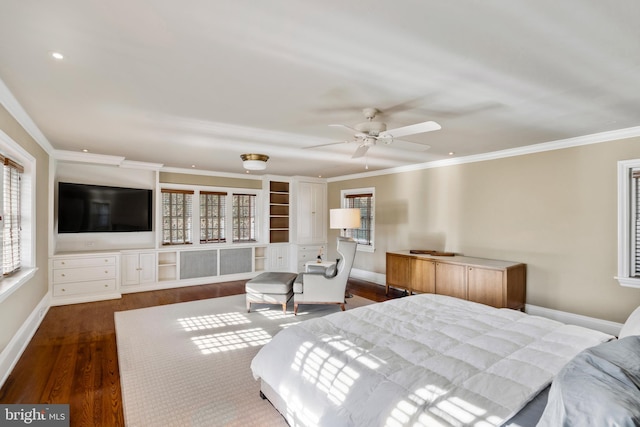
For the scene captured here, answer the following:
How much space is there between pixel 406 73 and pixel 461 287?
3.44 meters

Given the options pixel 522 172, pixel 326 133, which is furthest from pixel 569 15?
pixel 522 172

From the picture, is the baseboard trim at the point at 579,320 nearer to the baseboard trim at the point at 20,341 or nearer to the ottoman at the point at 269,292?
the ottoman at the point at 269,292

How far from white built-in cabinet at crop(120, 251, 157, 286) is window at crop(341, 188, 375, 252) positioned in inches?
154

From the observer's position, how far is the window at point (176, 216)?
246 inches

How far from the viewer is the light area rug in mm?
2223

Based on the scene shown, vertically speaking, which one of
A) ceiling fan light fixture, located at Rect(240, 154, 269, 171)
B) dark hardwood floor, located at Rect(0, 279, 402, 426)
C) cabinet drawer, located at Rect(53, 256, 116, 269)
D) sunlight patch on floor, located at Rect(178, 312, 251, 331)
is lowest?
sunlight patch on floor, located at Rect(178, 312, 251, 331)

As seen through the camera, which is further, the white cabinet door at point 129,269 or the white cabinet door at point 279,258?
the white cabinet door at point 279,258

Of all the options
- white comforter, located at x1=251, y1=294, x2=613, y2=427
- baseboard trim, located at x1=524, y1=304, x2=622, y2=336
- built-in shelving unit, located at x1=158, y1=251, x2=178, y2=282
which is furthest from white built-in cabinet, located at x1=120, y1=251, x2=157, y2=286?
baseboard trim, located at x1=524, y1=304, x2=622, y2=336

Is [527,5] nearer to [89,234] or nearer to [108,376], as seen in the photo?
[108,376]

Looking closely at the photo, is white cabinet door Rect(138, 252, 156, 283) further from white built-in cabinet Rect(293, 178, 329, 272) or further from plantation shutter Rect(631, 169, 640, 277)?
plantation shutter Rect(631, 169, 640, 277)

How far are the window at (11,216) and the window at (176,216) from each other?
2788 mm

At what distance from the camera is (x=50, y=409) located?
2238mm

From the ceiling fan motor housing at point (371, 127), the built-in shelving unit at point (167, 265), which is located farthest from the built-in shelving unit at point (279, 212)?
the ceiling fan motor housing at point (371, 127)

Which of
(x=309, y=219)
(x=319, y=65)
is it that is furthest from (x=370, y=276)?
(x=319, y=65)
